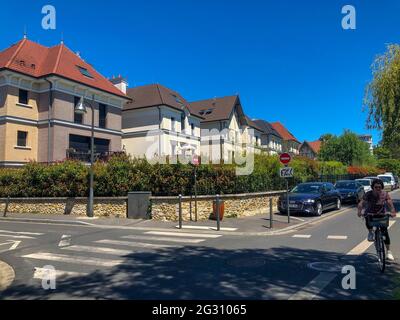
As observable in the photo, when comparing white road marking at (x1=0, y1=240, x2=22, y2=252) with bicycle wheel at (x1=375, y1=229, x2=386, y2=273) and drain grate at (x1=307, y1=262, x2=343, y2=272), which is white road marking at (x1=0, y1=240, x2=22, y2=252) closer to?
drain grate at (x1=307, y1=262, x2=343, y2=272)

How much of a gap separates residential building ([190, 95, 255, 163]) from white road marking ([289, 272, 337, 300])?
121 feet

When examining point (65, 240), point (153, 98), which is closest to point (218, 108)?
point (153, 98)

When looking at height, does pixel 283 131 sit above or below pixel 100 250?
above

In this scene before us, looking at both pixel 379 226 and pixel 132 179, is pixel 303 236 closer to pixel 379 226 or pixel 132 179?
pixel 379 226

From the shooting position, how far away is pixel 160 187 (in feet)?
59.3

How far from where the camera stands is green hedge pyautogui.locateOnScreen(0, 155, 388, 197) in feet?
58.3

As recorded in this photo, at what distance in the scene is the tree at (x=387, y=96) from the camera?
18053 mm

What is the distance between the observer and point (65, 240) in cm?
1169

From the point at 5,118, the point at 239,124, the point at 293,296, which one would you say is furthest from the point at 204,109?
the point at 293,296

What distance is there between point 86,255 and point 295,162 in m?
20.6

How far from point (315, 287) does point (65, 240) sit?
27.1 feet

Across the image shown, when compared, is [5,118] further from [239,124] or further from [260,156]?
[239,124]

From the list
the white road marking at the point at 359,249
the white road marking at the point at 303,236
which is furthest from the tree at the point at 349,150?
the white road marking at the point at 359,249

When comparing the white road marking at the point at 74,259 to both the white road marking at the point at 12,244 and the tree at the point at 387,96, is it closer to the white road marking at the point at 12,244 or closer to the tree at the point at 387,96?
the white road marking at the point at 12,244
